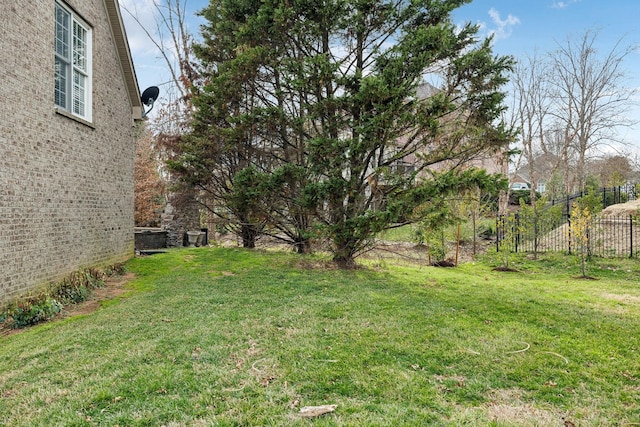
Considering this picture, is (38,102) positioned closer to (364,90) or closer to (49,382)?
(49,382)

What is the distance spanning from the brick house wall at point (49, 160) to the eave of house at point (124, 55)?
64mm

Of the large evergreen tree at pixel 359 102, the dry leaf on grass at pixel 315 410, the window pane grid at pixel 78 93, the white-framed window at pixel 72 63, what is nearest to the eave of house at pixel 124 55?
the white-framed window at pixel 72 63

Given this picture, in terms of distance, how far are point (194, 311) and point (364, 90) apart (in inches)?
205

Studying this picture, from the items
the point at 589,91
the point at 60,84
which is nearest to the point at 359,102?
the point at 60,84

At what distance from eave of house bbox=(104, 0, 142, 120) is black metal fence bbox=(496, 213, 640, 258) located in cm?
1190

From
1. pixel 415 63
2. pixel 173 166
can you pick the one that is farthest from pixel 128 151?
pixel 415 63

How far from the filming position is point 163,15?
1812 cm

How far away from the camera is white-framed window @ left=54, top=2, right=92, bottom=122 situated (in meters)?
7.24

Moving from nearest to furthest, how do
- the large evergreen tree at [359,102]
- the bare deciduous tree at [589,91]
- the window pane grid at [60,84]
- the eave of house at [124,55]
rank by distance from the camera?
the window pane grid at [60,84] → the large evergreen tree at [359,102] → the eave of house at [124,55] → the bare deciduous tree at [589,91]

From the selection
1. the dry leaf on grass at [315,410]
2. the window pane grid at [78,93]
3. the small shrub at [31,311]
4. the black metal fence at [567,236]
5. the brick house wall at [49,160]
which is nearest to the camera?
the dry leaf on grass at [315,410]

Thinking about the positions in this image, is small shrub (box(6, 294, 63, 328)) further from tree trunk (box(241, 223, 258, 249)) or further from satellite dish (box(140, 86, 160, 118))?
tree trunk (box(241, 223, 258, 249))

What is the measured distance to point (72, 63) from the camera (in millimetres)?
7652

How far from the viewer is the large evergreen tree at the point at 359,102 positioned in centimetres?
759

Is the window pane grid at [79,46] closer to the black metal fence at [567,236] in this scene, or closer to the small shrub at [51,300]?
the small shrub at [51,300]
